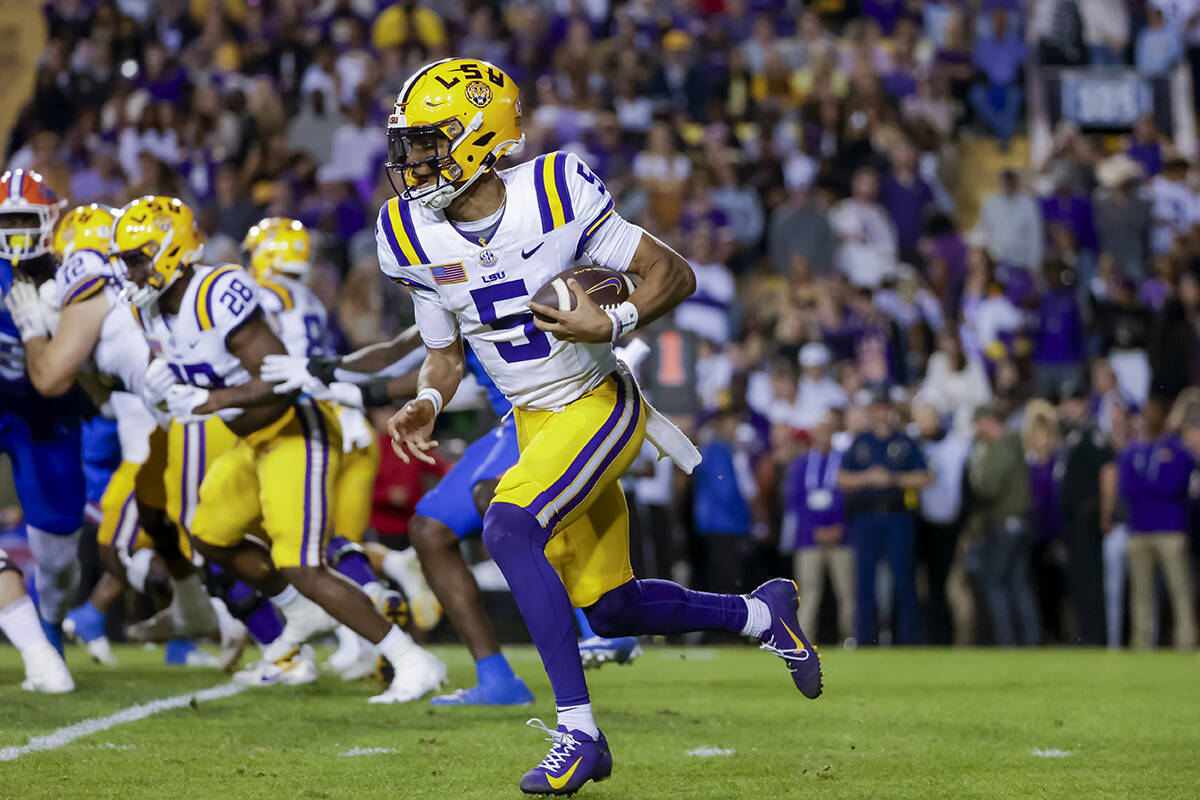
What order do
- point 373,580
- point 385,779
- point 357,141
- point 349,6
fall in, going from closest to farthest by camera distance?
point 385,779
point 373,580
point 357,141
point 349,6

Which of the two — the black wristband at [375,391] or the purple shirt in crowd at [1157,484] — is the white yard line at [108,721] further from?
the purple shirt in crowd at [1157,484]

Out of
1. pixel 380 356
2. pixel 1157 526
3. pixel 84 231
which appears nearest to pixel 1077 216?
pixel 1157 526

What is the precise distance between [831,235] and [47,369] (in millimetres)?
7803

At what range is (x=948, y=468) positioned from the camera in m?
11.0

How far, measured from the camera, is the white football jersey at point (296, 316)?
7750 millimetres

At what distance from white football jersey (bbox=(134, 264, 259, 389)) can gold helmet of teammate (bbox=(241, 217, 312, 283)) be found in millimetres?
1835

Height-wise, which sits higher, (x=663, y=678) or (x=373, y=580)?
(x=373, y=580)

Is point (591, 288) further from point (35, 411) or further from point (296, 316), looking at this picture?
point (296, 316)

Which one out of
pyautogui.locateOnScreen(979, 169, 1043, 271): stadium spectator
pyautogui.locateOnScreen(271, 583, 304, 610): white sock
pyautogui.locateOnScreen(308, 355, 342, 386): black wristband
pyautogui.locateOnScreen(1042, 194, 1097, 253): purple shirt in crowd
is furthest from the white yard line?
pyautogui.locateOnScreen(1042, 194, 1097, 253): purple shirt in crowd

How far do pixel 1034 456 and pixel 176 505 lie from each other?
623 cm

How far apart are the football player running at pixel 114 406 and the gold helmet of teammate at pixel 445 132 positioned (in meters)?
2.60

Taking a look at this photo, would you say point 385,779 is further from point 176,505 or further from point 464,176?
point 176,505

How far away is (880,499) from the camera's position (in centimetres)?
1060

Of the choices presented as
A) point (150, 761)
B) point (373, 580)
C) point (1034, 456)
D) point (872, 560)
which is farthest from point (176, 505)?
point (1034, 456)
